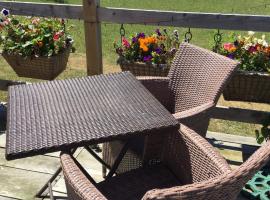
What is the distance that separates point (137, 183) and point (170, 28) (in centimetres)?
732

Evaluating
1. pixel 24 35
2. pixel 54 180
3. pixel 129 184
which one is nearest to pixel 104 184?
pixel 129 184

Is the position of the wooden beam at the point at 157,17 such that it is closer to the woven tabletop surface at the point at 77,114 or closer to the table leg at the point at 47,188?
the woven tabletop surface at the point at 77,114

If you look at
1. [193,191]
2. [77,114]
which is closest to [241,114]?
[77,114]

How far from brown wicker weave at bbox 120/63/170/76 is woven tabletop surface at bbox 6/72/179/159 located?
2.21 ft

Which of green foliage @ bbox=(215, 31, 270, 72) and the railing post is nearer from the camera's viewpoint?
green foliage @ bbox=(215, 31, 270, 72)

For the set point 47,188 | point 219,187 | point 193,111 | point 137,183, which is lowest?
point 47,188

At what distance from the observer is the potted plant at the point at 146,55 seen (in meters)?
3.26

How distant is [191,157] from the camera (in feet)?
6.79

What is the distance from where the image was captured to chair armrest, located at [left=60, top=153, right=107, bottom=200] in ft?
5.26

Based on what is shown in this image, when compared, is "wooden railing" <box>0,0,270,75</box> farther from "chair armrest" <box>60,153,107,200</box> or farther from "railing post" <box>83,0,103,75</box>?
"chair armrest" <box>60,153,107,200</box>

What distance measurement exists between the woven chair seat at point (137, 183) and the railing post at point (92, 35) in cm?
145

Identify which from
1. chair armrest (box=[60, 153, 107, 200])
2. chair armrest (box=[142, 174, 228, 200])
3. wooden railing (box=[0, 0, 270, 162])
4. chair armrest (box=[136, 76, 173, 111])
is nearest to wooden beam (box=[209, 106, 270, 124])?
wooden railing (box=[0, 0, 270, 162])

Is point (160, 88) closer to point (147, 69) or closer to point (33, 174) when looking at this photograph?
point (147, 69)

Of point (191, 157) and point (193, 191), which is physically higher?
point (193, 191)
